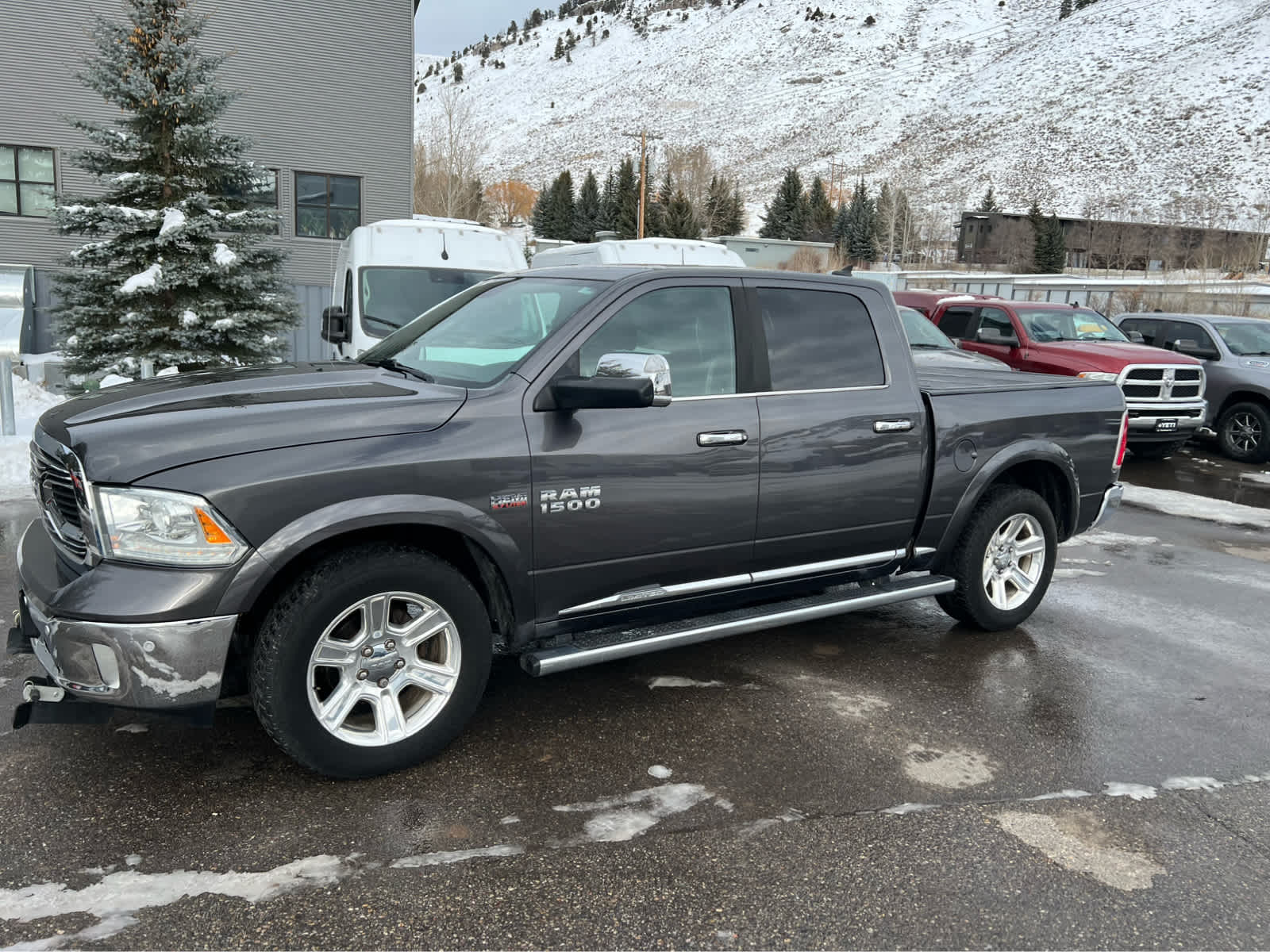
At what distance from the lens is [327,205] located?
2102 centimetres

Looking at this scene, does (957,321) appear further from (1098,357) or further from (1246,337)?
(1246,337)

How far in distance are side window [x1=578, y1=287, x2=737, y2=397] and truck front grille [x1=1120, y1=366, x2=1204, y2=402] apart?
9264 mm

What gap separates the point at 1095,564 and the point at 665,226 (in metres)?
61.2

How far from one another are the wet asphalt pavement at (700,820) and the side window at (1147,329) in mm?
10710

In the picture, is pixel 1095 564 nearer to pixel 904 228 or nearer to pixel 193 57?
pixel 193 57

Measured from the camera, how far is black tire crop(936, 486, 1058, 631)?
520 centimetres

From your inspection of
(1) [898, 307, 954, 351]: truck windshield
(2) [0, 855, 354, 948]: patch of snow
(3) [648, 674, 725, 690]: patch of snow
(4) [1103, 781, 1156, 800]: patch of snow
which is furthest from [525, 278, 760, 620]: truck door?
(1) [898, 307, 954, 351]: truck windshield

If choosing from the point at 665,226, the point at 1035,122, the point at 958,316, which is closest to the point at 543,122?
the point at 1035,122

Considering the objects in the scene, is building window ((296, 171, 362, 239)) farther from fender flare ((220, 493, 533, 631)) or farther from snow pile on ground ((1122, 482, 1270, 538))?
fender flare ((220, 493, 533, 631))

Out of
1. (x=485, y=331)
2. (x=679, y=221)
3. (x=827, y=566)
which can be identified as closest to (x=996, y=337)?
(x=827, y=566)

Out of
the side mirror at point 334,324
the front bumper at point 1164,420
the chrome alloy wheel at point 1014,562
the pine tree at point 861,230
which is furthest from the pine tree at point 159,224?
the pine tree at point 861,230

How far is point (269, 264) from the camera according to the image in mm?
12398

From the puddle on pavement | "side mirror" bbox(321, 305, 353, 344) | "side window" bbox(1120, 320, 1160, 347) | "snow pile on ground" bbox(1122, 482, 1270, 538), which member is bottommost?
"snow pile on ground" bbox(1122, 482, 1270, 538)

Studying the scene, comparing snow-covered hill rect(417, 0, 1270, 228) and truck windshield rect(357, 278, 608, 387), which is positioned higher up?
snow-covered hill rect(417, 0, 1270, 228)
